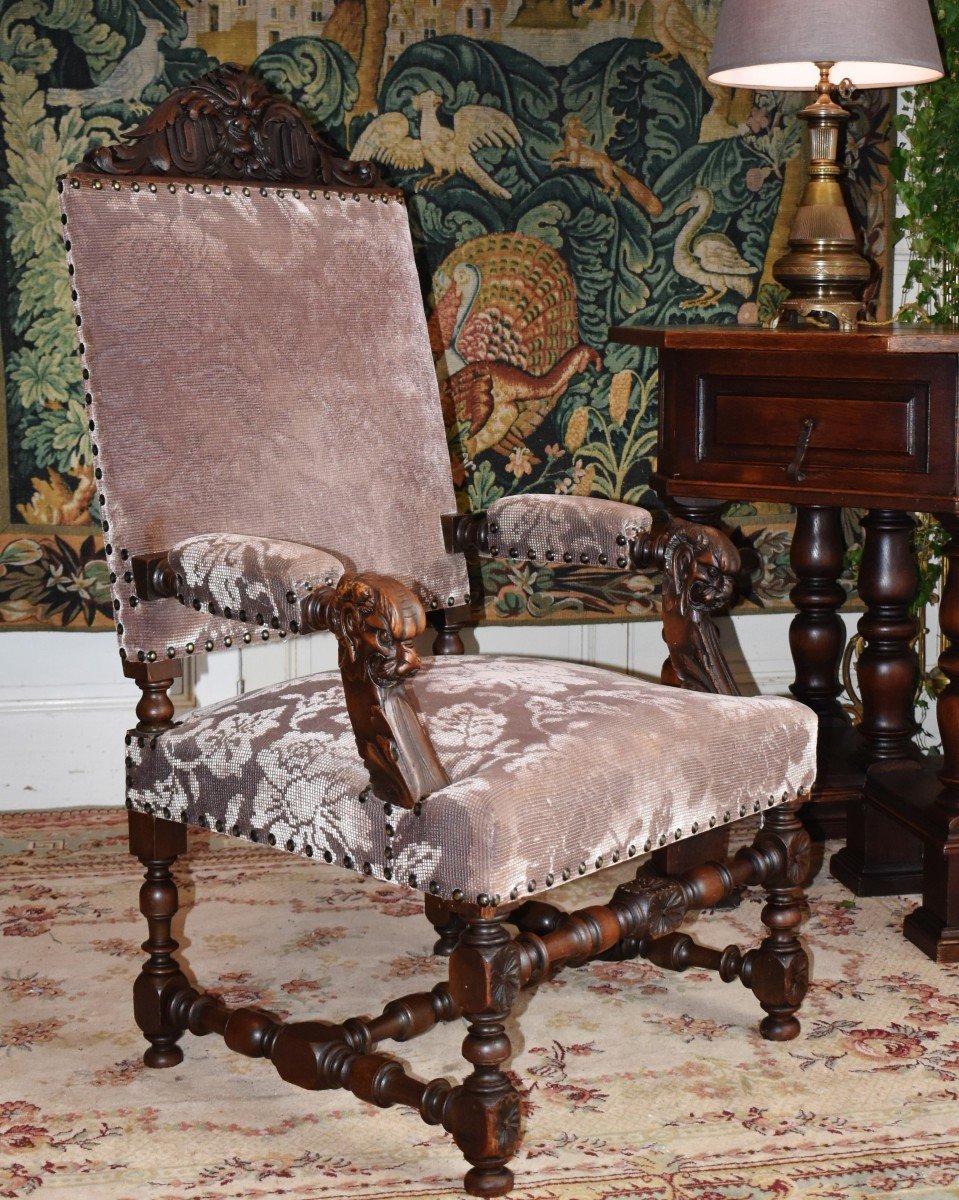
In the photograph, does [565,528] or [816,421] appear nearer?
[565,528]

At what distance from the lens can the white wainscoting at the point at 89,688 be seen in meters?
3.31

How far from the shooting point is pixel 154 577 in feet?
6.61

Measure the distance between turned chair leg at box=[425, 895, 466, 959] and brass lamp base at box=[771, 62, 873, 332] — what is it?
117 cm

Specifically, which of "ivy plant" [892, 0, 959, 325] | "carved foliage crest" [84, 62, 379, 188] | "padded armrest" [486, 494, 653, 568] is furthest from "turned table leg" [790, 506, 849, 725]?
"carved foliage crest" [84, 62, 379, 188]

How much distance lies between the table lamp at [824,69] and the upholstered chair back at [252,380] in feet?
2.40

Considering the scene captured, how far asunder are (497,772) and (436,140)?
1.88 meters

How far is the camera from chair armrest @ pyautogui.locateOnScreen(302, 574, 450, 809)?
169 centimetres

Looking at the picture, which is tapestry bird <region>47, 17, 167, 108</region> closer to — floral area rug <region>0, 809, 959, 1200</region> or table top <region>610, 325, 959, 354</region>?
table top <region>610, 325, 959, 354</region>

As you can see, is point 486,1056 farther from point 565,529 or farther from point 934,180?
point 934,180

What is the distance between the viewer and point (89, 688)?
10.9 feet

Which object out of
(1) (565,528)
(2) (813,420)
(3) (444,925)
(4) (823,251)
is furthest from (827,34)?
(3) (444,925)

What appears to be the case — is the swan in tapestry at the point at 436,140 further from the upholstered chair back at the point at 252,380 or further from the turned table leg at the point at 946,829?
the turned table leg at the point at 946,829

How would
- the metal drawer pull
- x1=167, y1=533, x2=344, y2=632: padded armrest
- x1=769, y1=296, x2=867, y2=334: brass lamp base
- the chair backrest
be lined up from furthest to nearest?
x1=769, y1=296, x2=867, y2=334: brass lamp base < the metal drawer pull < the chair backrest < x1=167, y1=533, x2=344, y2=632: padded armrest

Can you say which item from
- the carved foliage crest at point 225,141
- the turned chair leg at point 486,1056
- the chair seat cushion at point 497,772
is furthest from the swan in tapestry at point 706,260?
the turned chair leg at point 486,1056
